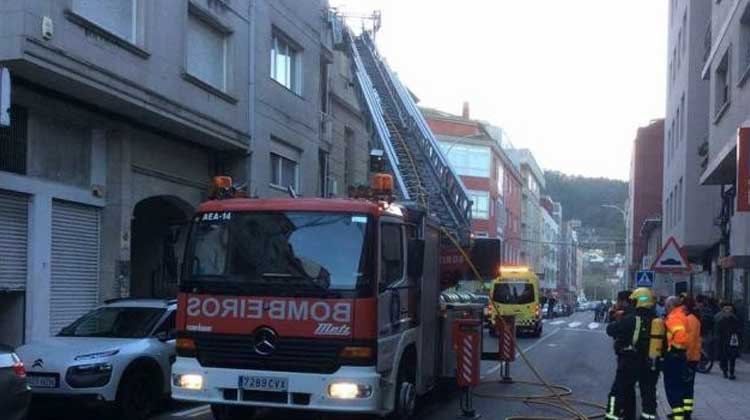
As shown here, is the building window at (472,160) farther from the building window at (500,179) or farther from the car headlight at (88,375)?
the car headlight at (88,375)

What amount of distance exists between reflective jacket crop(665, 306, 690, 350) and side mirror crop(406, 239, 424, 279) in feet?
13.6

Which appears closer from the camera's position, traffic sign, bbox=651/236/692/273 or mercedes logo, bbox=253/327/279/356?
mercedes logo, bbox=253/327/279/356

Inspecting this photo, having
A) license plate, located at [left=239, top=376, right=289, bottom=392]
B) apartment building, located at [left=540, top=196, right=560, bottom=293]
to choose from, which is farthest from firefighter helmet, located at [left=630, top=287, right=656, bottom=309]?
apartment building, located at [left=540, top=196, right=560, bottom=293]

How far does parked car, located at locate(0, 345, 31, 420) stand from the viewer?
294 inches

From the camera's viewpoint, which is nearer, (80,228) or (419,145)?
(80,228)

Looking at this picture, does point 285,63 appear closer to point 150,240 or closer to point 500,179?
point 150,240

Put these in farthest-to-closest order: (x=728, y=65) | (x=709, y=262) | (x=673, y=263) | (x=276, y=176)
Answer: (x=709, y=262) < (x=276, y=176) < (x=728, y=65) < (x=673, y=263)

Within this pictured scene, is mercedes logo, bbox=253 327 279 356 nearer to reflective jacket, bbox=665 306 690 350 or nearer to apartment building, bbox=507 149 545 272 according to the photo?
reflective jacket, bbox=665 306 690 350

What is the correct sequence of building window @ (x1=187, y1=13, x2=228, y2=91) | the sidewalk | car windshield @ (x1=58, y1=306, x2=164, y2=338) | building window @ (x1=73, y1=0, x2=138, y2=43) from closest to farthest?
1. car windshield @ (x1=58, y1=306, x2=164, y2=338)
2. the sidewalk
3. building window @ (x1=73, y1=0, x2=138, y2=43)
4. building window @ (x1=187, y1=13, x2=228, y2=91)

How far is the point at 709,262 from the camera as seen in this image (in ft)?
106

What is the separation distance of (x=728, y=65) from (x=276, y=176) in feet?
40.7

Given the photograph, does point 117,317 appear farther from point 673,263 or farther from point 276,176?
point 276,176

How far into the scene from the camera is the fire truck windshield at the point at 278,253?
27.2ft

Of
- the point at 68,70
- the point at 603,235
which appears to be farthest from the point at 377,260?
the point at 603,235
